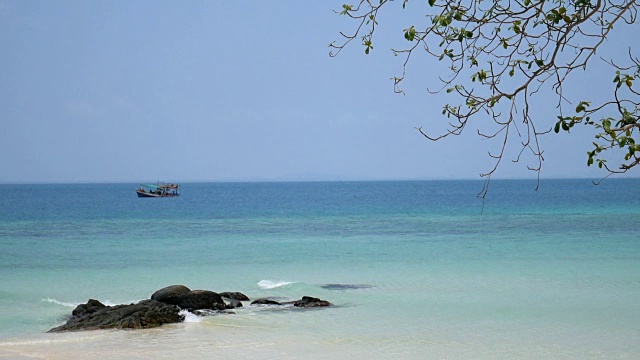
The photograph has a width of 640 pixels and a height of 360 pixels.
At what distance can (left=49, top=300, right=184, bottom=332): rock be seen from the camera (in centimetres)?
1248

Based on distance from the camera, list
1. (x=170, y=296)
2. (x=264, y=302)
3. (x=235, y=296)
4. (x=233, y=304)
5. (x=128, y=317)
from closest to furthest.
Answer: (x=128, y=317), (x=170, y=296), (x=233, y=304), (x=264, y=302), (x=235, y=296)

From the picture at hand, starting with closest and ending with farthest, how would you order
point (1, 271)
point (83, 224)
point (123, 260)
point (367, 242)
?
point (1, 271)
point (123, 260)
point (367, 242)
point (83, 224)

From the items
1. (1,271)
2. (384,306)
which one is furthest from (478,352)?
(1,271)

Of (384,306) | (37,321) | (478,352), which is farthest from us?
(384,306)

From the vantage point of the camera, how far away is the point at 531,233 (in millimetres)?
33156

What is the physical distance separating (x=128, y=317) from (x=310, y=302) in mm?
3545

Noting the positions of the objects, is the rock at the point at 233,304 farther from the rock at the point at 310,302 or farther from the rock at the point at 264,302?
the rock at the point at 310,302

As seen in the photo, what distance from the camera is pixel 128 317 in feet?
41.4

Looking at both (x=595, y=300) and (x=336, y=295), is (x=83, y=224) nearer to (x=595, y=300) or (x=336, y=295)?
(x=336, y=295)

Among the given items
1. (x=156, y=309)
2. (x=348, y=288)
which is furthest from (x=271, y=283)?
(x=156, y=309)

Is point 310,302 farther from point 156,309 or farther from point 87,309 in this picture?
point 87,309

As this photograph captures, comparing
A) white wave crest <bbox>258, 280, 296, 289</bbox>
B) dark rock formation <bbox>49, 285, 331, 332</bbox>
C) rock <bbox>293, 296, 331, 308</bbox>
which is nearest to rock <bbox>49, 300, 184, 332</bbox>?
dark rock formation <bbox>49, 285, 331, 332</bbox>

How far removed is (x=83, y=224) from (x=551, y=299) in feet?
98.8

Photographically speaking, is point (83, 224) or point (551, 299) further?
point (83, 224)
